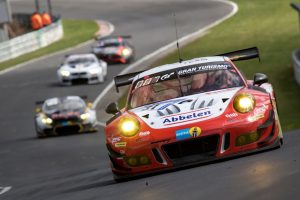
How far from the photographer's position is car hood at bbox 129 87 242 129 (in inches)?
437

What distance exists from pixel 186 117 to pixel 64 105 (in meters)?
17.5

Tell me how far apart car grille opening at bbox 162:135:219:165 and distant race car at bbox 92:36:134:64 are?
33.0 meters

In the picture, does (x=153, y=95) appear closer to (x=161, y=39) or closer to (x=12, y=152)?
(x=12, y=152)

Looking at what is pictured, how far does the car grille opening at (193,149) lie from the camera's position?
11.0 metres

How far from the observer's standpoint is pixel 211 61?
12.8 metres

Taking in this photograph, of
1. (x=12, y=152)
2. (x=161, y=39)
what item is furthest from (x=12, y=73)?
(x=12, y=152)

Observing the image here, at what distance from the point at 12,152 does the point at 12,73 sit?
21.0 metres

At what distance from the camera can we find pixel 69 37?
185 feet

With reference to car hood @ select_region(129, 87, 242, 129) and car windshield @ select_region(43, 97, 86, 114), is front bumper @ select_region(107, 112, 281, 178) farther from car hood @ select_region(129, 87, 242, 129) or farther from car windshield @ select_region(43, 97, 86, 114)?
car windshield @ select_region(43, 97, 86, 114)

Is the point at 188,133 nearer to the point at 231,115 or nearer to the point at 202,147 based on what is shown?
the point at 202,147

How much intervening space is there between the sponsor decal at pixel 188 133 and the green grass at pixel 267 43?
11.4 metres

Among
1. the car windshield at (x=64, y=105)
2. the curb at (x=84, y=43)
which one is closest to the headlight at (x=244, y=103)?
the car windshield at (x=64, y=105)

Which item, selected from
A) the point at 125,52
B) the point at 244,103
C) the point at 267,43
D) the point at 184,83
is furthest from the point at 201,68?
the point at 125,52

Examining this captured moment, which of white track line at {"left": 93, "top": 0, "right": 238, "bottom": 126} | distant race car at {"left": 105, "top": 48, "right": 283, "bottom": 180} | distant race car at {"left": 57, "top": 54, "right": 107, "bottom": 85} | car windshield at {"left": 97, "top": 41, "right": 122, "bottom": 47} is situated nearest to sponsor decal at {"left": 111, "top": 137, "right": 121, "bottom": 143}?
distant race car at {"left": 105, "top": 48, "right": 283, "bottom": 180}
